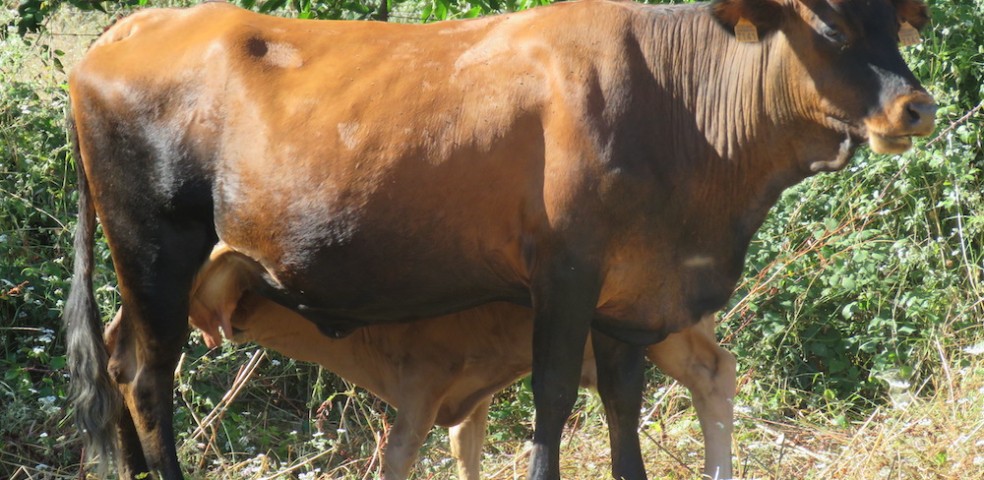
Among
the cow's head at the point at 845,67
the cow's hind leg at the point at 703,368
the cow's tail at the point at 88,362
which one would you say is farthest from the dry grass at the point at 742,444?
the cow's head at the point at 845,67

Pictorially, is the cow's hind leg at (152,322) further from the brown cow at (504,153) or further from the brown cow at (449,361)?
the brown cow at (449,361)

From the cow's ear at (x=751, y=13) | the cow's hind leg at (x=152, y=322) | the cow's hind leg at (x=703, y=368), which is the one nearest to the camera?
the cow's ear at (x=751, y=13)

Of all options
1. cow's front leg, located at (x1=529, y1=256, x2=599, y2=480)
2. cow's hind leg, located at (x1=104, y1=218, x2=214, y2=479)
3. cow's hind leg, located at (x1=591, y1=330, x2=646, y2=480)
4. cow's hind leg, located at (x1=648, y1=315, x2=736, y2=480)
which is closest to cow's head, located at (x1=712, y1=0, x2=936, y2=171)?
cow's front leg, located at (x1=529, y1=256, x2=599, y2=480)

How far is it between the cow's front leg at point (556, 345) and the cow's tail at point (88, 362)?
6.22 feet

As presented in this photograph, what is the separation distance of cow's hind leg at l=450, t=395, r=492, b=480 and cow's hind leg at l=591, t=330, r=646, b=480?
2.09 ft

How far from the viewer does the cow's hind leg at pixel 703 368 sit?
569 centimetres

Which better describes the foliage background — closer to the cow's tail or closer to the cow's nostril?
the cow's tail

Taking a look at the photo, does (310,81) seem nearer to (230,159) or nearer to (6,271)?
(230,159)

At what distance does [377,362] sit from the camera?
5844 mm

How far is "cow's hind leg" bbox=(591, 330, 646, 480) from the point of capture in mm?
5305

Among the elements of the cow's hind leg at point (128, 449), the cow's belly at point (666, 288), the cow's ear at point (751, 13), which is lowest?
the cow's hind leg at point (128, 449)

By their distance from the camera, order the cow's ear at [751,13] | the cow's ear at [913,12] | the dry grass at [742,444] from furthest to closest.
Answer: the dry grass at [742,444] < the cow's ear at [913,12] < the cow's ear at [751,13]

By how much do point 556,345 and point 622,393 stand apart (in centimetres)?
72

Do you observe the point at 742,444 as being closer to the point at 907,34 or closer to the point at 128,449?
the point at 907,34
